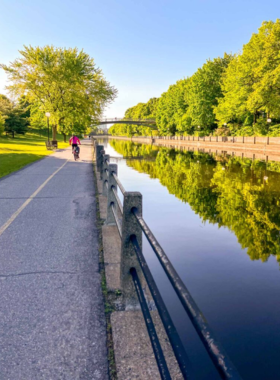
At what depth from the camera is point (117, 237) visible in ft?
21.8

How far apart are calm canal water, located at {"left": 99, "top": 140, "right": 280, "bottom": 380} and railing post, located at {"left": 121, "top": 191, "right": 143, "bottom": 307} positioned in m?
1.11

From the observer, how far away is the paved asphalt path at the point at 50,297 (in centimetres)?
307

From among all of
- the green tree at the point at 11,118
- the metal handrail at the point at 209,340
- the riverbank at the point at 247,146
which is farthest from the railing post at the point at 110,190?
Result: the green tree at the point at 11,118

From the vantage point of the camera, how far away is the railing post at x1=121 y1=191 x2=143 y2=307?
382cm

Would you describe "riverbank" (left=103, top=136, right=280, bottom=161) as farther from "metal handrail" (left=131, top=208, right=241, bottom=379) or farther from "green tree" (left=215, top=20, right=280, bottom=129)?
"metal handrail" (left=131, top=208, right=241, bottom=379)

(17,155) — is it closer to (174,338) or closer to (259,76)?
(174,338)

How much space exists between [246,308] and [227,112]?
2185 inches

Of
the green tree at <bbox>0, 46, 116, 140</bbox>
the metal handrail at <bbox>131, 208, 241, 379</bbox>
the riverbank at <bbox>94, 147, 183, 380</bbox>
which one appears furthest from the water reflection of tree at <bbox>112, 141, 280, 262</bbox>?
the green tree at <bbox>0, 46, 116, 140</bbox>

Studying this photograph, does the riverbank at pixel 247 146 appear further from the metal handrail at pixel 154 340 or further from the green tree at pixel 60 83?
the metal handrail at pixel 154 340

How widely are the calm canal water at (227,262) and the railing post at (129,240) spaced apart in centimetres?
111

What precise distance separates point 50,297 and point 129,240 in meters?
1.32

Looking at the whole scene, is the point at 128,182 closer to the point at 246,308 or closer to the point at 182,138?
the point at 246,308

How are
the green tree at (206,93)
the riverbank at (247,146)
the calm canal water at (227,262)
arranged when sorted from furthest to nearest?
the green tree at (206,93)
the riverbank at (247,146)
the calm canal water at (227,262)

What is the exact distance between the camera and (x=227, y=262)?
7.12 m
